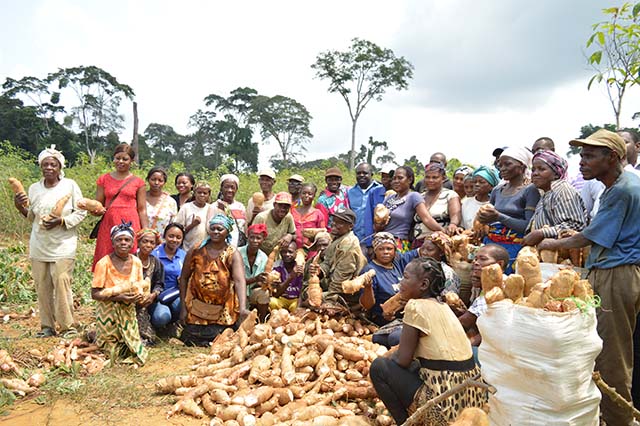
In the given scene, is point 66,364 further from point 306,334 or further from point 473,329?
point 473,329

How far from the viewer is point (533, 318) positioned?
2.13m

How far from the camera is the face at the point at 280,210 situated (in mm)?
5676

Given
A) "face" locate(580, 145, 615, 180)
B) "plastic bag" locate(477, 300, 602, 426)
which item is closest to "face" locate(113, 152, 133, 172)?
"plastic bag" locate(477, 300, 602, 426)

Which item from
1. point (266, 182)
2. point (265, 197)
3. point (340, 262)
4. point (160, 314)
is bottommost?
point (160, 314)

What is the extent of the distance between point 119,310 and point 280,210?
2.12 m

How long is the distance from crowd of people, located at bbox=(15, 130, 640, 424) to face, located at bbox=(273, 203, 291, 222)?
17mm

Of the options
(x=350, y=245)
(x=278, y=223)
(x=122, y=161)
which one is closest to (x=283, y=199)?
(x=278, y=223)

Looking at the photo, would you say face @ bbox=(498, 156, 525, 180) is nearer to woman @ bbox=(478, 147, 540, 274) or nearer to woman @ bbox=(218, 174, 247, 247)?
woman @ bbox=(478, 147, 540, 274)

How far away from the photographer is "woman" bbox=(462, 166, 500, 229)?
471cm

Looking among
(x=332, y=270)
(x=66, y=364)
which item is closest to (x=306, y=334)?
(x=332, y=270)

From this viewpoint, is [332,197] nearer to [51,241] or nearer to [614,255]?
[51,241]

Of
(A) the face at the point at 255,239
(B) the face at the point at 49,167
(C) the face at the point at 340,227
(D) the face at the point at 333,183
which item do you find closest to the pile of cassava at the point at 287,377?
(C) the face at the point at 340,227

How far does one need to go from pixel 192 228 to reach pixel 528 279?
4248mm

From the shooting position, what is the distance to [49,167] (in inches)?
201
